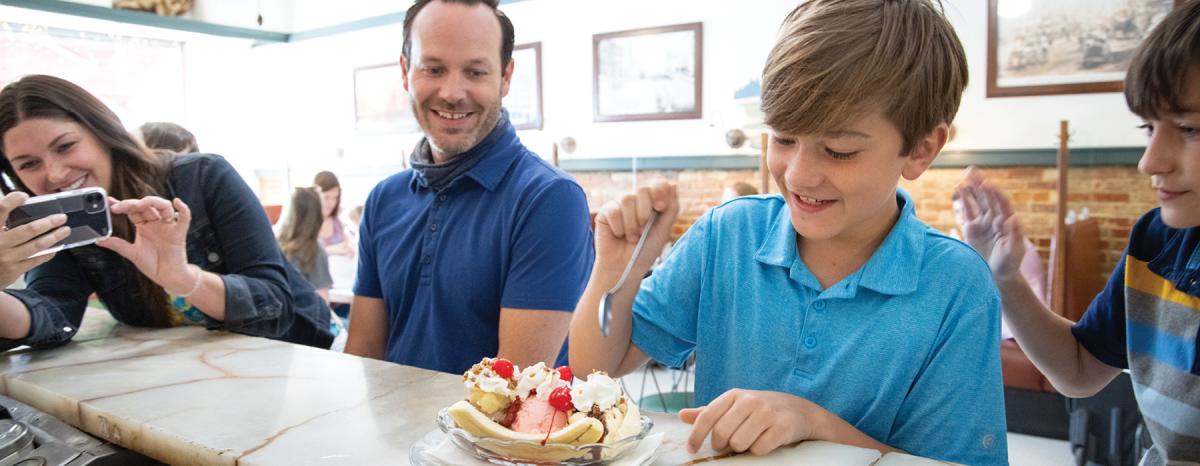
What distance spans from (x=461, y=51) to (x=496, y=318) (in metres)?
0.60

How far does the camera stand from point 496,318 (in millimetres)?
1755

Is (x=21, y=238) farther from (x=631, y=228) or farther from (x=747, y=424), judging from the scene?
(x=747, y=424)

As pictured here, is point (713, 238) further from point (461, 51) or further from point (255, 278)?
point (255, 278)

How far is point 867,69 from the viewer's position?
106 cm

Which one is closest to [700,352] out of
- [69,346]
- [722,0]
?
[69,346]

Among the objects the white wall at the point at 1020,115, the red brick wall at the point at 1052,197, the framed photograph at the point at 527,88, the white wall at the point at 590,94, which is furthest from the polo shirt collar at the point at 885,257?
the framed photograph at the point at 527,88

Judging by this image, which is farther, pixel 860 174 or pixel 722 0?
pixel 722 0

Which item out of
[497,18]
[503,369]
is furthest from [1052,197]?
[503,369]

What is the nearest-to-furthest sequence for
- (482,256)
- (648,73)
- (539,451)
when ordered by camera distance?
Result: (539,451) → (482,256) → (648,73)

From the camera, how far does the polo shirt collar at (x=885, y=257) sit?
114 centimetres

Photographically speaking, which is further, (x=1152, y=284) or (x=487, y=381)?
(x=1152, y=284)

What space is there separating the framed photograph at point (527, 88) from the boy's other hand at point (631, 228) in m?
6.09

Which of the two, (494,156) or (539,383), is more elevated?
(494,156)

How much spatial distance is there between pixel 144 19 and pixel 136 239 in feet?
24.3
